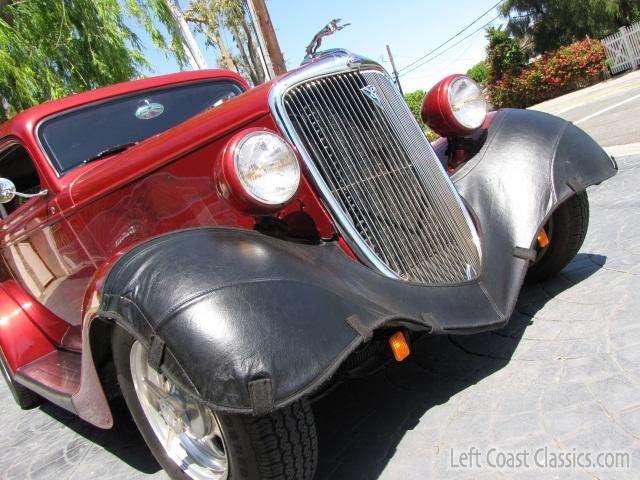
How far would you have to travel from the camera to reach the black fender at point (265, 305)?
1549 mm

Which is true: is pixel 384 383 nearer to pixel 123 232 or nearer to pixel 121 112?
pixel 123 232

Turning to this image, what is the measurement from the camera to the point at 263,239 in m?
2.05

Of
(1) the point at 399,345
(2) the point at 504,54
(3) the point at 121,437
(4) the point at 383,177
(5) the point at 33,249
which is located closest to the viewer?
(1) the point at 399,345

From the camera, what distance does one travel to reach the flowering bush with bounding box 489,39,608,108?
20.3 m

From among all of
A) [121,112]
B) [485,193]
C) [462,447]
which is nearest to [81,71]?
[121,112]

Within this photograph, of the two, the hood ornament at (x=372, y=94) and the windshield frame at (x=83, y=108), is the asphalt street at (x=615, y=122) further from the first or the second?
the windshield frame at (x=83, y=108)

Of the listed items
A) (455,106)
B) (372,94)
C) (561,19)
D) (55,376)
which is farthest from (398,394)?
(561,19)

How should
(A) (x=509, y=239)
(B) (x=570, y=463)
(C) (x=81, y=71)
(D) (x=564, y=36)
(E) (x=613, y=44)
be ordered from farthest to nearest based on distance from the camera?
(D) (x=564, y=36), (E) (x=613, y=44), (C) (x=81, y=71), (A) (x=509, y=239), (B) (x=570, y=463)

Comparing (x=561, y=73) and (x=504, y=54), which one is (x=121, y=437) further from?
(x=504, y=54)

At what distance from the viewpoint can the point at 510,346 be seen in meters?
2.55

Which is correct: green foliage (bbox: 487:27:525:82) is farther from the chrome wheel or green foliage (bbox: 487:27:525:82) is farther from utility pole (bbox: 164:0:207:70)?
the chrome wheel

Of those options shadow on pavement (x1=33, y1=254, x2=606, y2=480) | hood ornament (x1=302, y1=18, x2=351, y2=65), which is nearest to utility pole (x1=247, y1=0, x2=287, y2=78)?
hood ornament (x1=302, y1=18, x2=351, y2=65)

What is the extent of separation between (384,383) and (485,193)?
103cm

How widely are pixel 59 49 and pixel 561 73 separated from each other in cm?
1760
